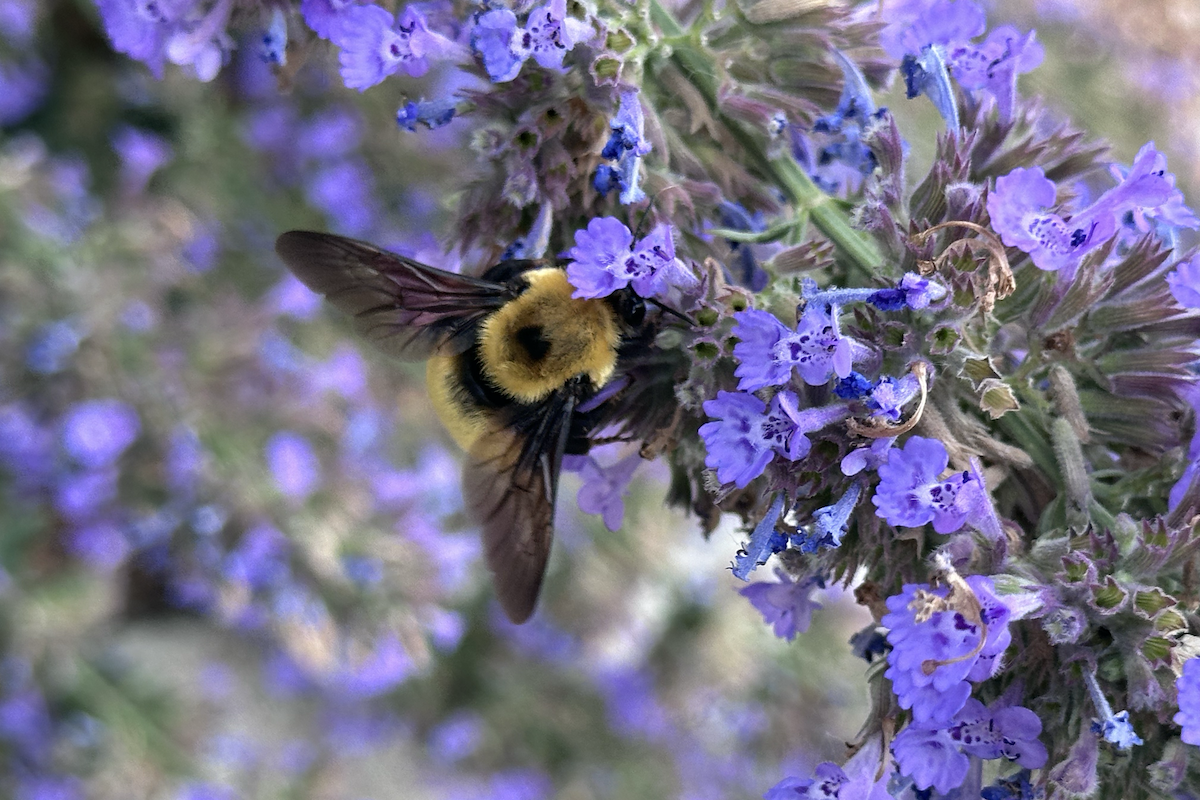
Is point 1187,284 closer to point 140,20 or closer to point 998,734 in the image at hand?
point 998,734

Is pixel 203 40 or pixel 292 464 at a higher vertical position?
pixel 203 40

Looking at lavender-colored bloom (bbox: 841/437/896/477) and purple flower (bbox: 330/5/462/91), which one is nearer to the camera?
lavender-colored bloom (bbox: 841/437/896/477)

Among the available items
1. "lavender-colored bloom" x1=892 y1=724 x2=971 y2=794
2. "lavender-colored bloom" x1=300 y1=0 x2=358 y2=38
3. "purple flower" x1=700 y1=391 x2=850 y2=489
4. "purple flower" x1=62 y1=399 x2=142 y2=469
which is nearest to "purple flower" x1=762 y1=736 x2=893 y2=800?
"lavender-colored bloom" x1=892 y1=724 x2=971 y2=794

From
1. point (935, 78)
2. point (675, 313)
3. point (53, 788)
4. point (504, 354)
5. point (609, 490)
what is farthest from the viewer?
point (53, 788)

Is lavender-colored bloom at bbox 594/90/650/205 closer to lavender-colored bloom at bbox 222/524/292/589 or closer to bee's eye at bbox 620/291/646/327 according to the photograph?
bee's eye at bbox 620/291/646/327

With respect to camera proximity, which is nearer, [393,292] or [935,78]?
[935,78]

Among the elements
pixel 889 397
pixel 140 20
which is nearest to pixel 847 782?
pixel 889 397

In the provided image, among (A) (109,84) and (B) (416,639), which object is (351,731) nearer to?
(B) (416,639)
